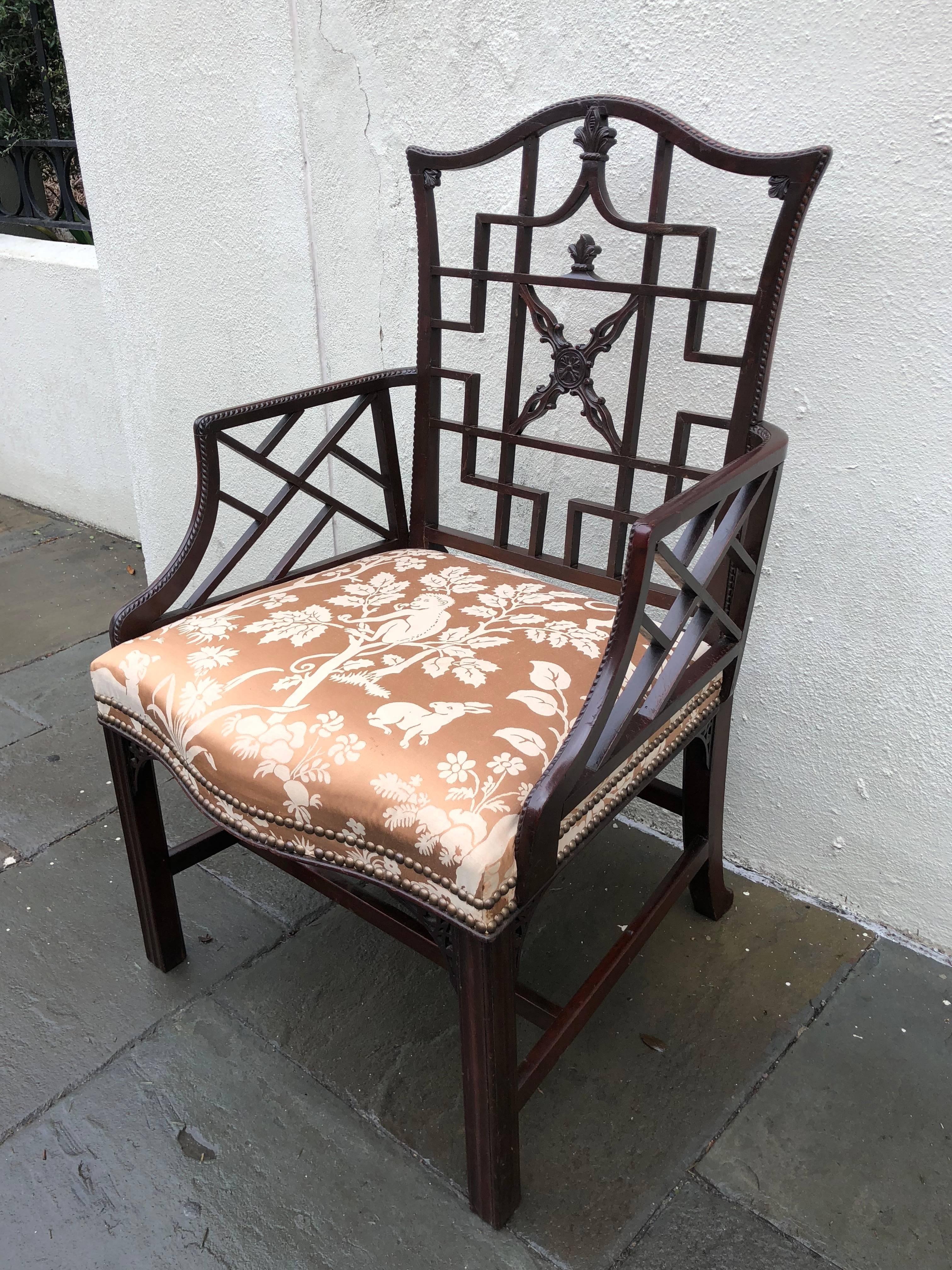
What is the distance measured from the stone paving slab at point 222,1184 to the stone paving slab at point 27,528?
2349 mm

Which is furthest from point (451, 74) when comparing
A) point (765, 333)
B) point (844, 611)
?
point (844, 611)

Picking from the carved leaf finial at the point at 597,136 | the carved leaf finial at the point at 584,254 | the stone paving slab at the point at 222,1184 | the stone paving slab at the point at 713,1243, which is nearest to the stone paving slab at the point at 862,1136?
the stone paving slab at the point at 713,1243

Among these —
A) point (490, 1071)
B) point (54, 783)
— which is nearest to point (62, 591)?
point (54, 783)

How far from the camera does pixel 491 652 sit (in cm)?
118

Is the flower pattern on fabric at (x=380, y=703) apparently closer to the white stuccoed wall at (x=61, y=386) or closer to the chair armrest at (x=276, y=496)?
the chair armrest at (x=276, y=496)

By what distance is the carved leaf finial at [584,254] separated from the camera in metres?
1.28

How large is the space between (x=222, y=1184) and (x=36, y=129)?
3.53 metres

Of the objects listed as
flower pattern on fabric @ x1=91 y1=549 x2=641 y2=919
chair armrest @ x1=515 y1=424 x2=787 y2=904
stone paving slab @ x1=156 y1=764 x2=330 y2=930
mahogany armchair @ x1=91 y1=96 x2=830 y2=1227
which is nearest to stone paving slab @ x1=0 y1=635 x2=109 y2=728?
stone paving slab @ x1=156 y1=764 x2=330 y2=930

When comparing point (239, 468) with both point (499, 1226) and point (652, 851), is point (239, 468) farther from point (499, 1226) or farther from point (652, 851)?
point (499, 1226)

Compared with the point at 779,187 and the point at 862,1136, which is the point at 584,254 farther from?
the point at 862,1136

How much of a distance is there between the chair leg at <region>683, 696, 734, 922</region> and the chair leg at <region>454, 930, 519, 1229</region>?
1.60 feet

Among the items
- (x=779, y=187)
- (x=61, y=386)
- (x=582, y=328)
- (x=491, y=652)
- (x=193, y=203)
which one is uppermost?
(x=779, y=187)

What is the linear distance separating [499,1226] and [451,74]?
1.71 metres

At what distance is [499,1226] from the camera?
1146mm
